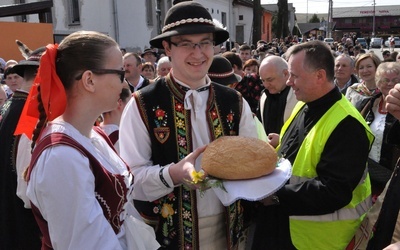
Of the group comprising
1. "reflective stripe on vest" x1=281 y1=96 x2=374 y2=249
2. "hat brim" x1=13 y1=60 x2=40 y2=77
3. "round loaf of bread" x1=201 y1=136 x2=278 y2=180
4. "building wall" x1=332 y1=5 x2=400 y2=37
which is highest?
"building wall" x1=332 y1=5 x2=400 y2=37

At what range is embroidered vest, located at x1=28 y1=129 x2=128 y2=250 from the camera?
157 cm

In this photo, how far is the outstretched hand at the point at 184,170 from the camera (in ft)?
6.28

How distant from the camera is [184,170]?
6.31ft

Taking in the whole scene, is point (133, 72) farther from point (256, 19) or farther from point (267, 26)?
point (267, 26)

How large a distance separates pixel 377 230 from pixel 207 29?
4.99 ft

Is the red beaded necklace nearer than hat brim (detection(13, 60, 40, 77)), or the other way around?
hat brim (detection(13, 60, 40, 77))

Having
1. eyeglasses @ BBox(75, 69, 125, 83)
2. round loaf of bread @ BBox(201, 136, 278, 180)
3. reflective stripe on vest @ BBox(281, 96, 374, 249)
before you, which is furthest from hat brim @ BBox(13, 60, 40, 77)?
reflective stripe on vest @ BBox(281, 96, 374, 249)

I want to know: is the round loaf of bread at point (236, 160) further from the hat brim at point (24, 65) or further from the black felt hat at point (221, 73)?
the black felt hat at point (221, 73)

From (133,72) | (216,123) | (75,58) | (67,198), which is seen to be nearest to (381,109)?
(216,123)

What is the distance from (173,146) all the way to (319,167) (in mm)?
906

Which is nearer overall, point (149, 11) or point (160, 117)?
point (160, 117)

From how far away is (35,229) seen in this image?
318cm

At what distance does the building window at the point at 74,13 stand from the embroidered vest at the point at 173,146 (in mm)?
17118

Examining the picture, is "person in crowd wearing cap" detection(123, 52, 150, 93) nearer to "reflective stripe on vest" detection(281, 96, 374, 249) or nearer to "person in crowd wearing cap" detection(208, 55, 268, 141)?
"person in crowd wearing cap" detection(208, 55, 268, 141)
